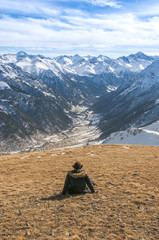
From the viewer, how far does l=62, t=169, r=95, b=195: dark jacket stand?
50.6 ft

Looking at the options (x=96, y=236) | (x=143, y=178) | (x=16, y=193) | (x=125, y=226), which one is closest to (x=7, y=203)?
(x=16, y=193)

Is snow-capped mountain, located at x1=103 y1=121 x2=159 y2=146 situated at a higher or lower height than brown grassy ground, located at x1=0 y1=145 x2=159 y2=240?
lower

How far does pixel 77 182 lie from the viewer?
51.6 feet

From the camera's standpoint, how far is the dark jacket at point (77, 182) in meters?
15.4

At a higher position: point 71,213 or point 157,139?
point 71,213

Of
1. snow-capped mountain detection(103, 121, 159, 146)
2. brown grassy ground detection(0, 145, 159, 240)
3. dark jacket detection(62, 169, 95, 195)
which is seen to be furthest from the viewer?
snow-capped mountain detection(103, 121, 159, 146)

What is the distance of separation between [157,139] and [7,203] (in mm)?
81773

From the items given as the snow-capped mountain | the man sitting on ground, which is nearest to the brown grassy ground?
the man sitting on ground

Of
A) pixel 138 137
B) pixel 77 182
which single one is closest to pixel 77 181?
pixel 77 182

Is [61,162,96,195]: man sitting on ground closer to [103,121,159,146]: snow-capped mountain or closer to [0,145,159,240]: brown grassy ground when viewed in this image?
[0,145,159,240]: brown grassy ground

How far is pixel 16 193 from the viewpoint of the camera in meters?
17.6

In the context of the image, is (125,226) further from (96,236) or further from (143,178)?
(143,178)

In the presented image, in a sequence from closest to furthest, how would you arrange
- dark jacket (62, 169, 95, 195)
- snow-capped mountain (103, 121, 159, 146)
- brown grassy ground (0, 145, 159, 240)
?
brown grassy ground (0, 145, 159, 240)
dark jacket (62, 169, 95, 195)
snow-capped mountain (103, 121, 159, 146)

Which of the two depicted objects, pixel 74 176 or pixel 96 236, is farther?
pixel 74 176
